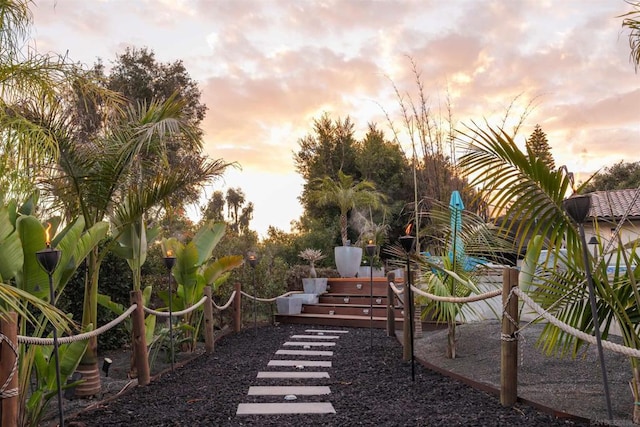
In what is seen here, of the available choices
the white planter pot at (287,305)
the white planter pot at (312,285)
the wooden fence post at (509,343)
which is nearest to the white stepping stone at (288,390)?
the wooden fence post at (509,343)

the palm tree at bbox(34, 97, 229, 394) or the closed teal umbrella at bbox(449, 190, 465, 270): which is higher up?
the palm tree at bbox(34, 97, 229, 394)

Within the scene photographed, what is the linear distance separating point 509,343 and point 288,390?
7.00 feet

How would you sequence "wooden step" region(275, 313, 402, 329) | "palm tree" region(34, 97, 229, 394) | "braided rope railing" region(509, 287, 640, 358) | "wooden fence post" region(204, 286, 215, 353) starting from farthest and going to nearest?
"wooden step" region(275, 313, 402, 329)
"wooden fence post" region(204, 286, 215, 353)
"palm tree" region(34, 97, 229, 394)
"braided rope railing" region(509, 287, 640, 358)

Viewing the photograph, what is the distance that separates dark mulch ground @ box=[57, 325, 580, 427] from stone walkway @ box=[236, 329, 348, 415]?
0.28ft

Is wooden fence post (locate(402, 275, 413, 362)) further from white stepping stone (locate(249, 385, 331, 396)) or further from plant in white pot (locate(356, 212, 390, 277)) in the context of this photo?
plant in white pot (locate(356, 212, 390, 277))

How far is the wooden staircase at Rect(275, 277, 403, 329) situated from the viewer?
32.5 feet

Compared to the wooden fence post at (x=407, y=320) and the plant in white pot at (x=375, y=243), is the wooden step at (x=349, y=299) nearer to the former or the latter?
the plant in white pot at (x=375, y=243)

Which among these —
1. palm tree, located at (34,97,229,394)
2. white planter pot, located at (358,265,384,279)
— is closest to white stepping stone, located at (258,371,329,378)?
palm tree, located at (34,97,229,394)

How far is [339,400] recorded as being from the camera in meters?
4.37

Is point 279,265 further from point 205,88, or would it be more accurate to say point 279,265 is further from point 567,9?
point 205,88

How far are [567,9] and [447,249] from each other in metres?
4.07

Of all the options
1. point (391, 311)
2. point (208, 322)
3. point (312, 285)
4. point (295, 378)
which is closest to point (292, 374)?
point (295, 378)

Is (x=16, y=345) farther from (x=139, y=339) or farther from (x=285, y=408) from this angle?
(x=139, y=339)

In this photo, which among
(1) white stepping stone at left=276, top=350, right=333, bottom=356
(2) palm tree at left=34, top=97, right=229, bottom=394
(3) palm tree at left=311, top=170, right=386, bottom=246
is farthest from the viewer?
(3) palm tree at left=311, top=170, right=386, bottom=246
